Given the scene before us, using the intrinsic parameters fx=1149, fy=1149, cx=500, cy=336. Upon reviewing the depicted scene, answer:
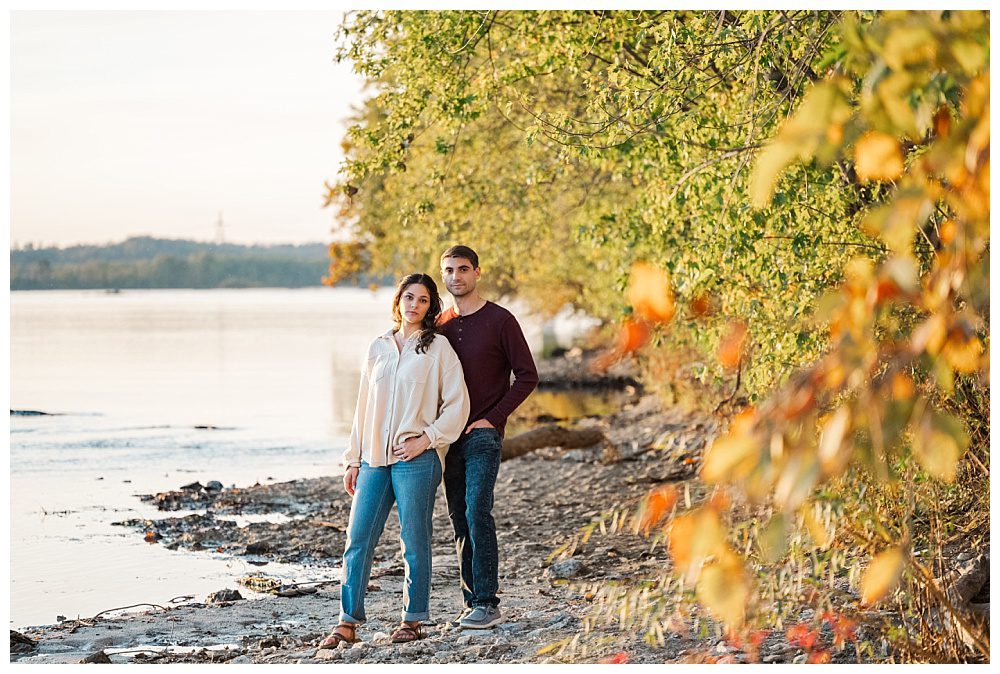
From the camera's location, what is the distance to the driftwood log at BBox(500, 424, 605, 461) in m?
14.1

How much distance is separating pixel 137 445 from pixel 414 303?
12.6 meters

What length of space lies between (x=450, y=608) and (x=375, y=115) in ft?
44.5

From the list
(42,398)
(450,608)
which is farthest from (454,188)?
(42,398)

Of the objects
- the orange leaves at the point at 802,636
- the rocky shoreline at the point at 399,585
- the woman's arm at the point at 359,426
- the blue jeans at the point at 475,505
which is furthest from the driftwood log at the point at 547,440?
the orange leaves at the point at 802,636

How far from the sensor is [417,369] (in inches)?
223

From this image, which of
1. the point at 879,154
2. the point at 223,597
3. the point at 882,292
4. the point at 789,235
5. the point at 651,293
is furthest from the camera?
the point at 223,597

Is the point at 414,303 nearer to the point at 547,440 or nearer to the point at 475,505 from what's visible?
the point at 475,505

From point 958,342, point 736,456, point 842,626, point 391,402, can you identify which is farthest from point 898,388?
point 391,402

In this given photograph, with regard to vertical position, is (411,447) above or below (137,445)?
above

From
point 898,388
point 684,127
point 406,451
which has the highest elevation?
point 684,127

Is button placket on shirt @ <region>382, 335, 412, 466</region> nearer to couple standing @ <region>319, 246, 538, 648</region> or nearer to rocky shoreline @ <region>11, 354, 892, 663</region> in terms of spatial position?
couple standing @ <region>319, 246, 538, 648</region>

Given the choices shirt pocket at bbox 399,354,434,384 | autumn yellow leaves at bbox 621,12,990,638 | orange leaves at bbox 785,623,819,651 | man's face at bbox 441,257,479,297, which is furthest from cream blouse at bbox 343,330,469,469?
autumn yellow leaves at bbox 621,12,990,638

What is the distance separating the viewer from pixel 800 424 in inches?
97.9

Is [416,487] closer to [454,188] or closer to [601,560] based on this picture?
[601,560]
